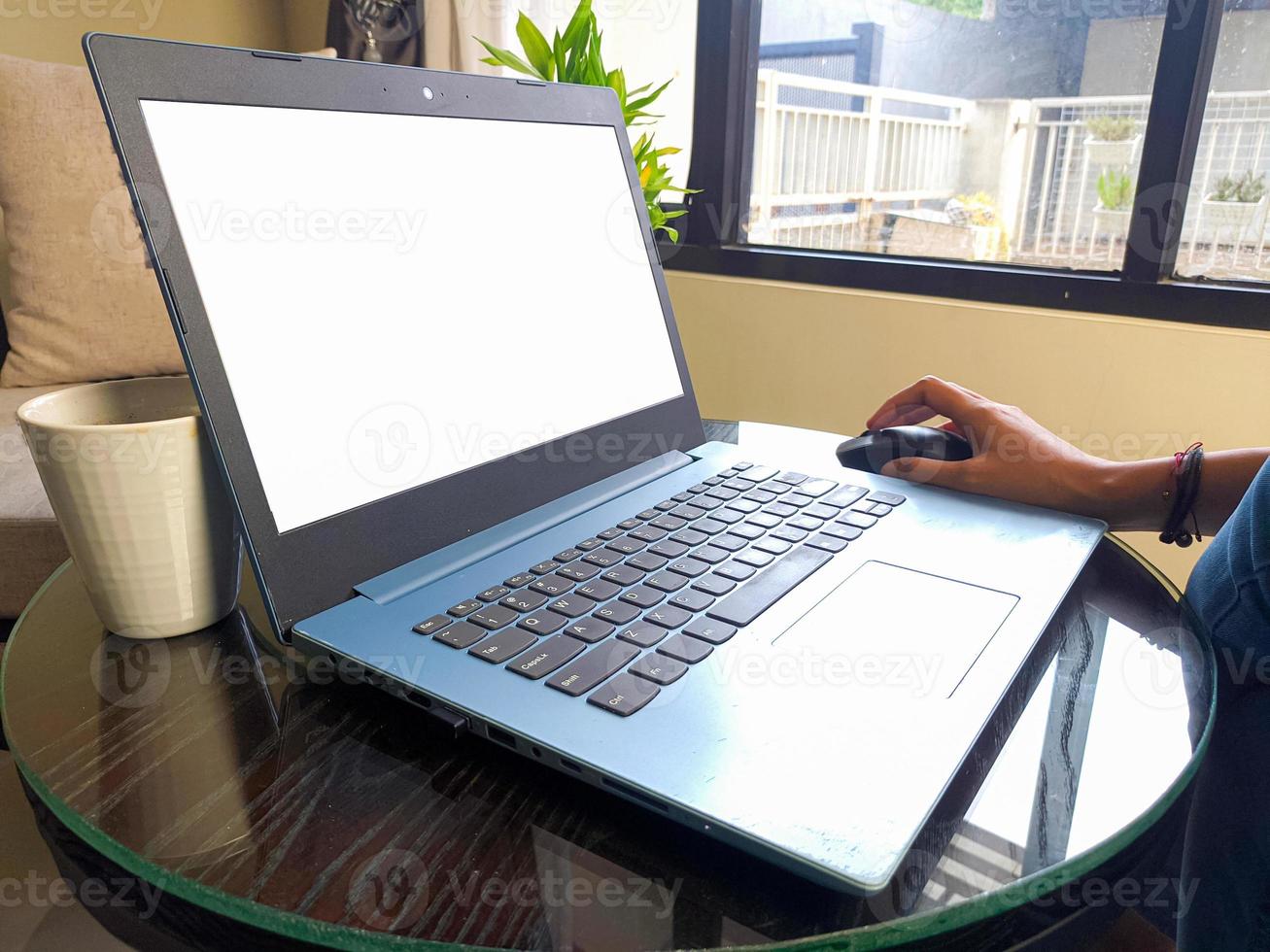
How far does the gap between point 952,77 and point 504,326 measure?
1.37m

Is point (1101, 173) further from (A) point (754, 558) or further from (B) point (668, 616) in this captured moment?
(B) point (668, 616)

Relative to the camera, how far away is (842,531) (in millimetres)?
639

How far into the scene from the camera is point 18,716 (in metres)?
0.47

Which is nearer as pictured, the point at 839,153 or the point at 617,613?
the point at 617,613

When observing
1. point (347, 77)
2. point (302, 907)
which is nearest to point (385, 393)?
point (347, 77)

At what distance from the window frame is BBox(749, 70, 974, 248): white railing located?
0.05 meters

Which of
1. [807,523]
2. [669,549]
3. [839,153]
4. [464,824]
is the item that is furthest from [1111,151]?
[464,824]

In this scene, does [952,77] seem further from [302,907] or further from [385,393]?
[302,907]

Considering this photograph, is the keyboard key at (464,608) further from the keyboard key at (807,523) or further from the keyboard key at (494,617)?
the keyboard key at (807,523)

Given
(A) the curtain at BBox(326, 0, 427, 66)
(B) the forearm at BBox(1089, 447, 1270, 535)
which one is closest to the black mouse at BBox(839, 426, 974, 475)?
(B) the forearm at BBox(1089, 447, 1270, 535)

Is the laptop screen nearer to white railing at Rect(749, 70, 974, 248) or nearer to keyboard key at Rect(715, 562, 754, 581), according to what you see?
keyboard key at Rect(715, 562, 754, 581)

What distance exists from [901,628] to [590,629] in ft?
0.58

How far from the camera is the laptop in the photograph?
39 centimetres

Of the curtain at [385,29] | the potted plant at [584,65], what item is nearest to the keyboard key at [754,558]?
the potted plant at [584,65]
